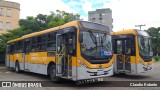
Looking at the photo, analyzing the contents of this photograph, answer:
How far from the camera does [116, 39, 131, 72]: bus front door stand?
1360 centimetres

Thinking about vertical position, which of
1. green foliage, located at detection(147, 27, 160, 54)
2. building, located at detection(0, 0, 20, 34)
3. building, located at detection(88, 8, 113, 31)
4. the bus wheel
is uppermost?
building, located at detection(88, 8, 113, 31)

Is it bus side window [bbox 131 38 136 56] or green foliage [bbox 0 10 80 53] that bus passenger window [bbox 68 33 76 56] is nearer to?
bus side window [bbox 131 38 136 56]

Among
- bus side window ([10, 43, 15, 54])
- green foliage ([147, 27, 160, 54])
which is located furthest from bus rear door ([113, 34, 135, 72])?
green foliage ([147, 27, 160, 54])

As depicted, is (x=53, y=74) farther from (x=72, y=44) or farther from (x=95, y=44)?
(x=95, y=44)

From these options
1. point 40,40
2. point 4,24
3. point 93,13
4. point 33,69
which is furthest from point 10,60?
point 93,13

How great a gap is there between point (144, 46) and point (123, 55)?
152 centimetres

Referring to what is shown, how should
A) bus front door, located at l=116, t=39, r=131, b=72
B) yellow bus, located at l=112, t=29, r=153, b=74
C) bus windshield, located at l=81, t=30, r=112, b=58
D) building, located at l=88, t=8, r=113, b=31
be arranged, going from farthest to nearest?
1. building, located at l=88, t=8, r=113, b=31
2. bus front door, located at l=116, t=39, r=131, b=72
3. yellow bus, located at l=112, t=29, r=153, b=74
4. bus windshield, located at l=81, t=30, r=112, b=58

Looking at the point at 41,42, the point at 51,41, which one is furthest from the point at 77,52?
the point at 41,42

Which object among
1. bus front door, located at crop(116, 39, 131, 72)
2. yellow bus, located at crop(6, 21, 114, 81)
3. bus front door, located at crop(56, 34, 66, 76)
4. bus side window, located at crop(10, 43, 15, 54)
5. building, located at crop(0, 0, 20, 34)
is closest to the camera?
yellow bus, located at crop(6, 21, 114, 81)

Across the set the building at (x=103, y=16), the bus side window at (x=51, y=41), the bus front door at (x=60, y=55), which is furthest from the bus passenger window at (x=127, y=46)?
the building at (x=103, y=16)

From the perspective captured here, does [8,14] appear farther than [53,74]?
Yes

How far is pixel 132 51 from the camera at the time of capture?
13273 mm

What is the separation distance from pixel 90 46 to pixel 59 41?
221 centimetres

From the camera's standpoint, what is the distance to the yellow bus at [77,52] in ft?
31.6
